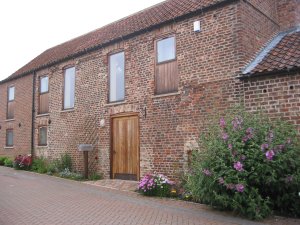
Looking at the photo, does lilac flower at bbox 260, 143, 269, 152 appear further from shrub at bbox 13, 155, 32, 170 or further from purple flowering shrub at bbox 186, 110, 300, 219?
shrub at bbox 13, 155, 32, 170

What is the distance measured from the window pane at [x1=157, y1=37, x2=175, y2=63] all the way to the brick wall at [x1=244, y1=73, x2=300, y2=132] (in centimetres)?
324

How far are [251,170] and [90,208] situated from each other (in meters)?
4.00

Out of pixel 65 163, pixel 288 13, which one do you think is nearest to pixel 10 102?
pixel 65 163

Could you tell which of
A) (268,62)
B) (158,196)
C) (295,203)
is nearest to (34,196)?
(158,196)

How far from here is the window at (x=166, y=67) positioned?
38.0ft

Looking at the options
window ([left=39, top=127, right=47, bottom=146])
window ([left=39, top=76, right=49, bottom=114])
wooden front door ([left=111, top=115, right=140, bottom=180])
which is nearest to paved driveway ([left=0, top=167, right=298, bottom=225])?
wooden front door ([left=111, top=115, right=140, bottom=180])

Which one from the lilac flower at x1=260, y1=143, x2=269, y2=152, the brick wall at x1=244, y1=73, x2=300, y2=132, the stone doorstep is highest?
the brick wall at x1=244, y1=73, x2=300, y2=132

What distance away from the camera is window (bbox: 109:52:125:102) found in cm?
1351

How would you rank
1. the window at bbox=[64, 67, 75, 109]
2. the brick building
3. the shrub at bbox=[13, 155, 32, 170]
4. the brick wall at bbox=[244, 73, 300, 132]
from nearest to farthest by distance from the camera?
the brick wall at bbox=[244, 73, 300, 132] < the brick building < the window at bbox=[64, 67, 75, 109] < the shrub at bbox=[13, 155, 32, 170]

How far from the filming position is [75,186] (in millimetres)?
11984

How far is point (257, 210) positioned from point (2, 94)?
64.2 ft

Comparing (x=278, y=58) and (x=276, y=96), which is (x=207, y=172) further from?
(x=278, y=58)

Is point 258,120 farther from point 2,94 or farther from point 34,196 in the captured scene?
point 2,94

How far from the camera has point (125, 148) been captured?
12922 millimetres
